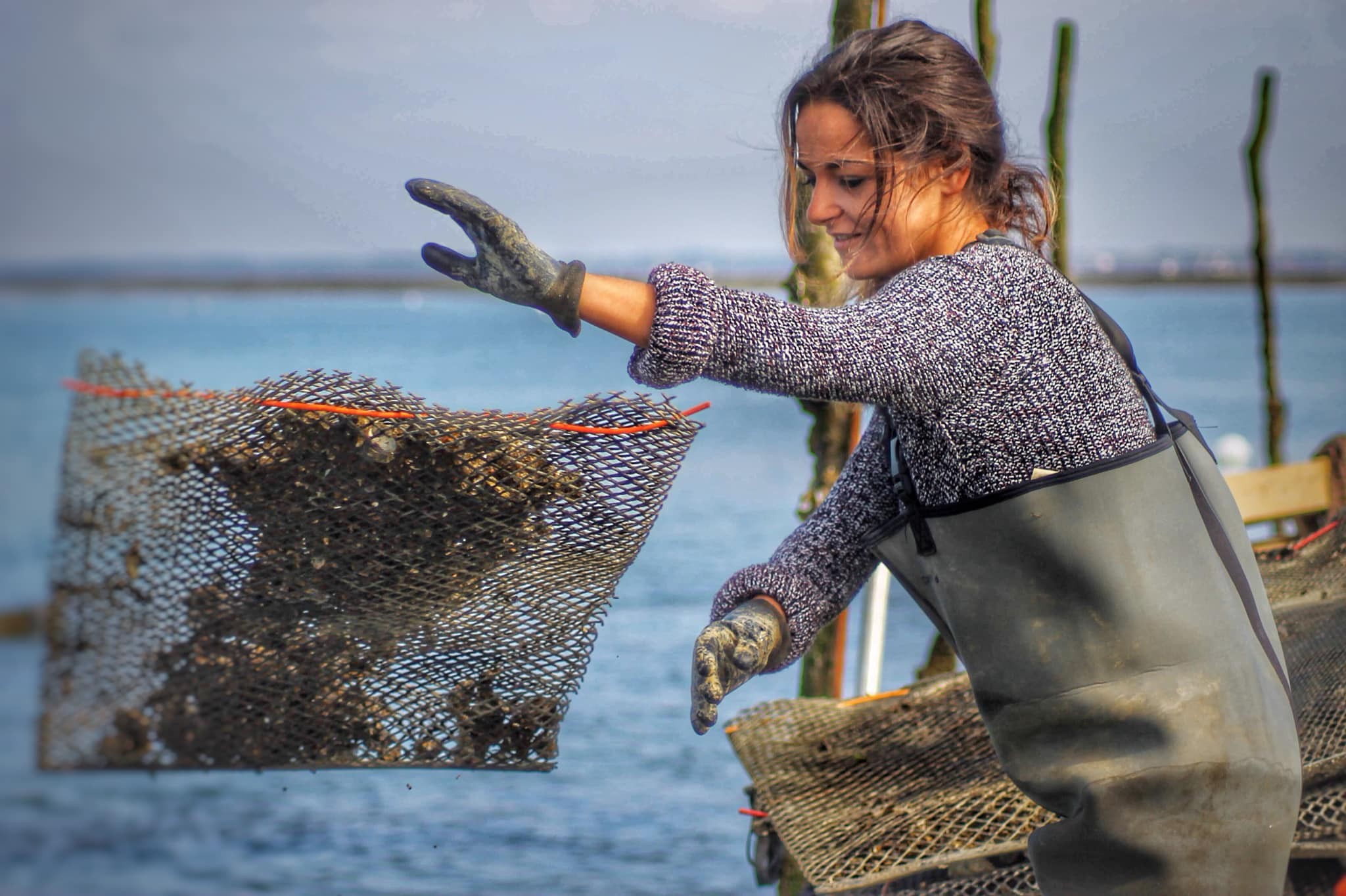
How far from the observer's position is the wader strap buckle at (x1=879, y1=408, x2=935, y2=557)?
6.16 ft

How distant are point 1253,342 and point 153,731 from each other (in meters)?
47.6

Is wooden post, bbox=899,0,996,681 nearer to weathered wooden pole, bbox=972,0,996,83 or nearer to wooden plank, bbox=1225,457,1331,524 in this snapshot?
weathered wooden pole, bbox=972,0,996,83

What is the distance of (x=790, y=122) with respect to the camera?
1872 millimetres

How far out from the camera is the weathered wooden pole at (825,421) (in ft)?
10.9

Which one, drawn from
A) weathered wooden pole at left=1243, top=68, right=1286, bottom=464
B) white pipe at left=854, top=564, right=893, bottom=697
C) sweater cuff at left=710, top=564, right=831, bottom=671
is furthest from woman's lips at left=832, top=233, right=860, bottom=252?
weathered wooden pole at left=1243, top=68, right=1286, bottom=464

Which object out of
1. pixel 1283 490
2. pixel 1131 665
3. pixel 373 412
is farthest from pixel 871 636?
pixel 373 412

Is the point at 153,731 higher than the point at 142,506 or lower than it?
lower

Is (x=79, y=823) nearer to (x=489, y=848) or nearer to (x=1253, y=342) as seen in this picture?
(x=489, y=848)

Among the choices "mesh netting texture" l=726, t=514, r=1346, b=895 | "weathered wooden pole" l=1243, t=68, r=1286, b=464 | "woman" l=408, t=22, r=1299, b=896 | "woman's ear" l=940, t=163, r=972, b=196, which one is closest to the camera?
"woman" l=408, t=22, r=1299, b=896

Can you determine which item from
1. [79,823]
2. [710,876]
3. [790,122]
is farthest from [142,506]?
[79,823]

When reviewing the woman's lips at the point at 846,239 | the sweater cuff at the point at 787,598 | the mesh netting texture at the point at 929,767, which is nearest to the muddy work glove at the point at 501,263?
the woman's lips at the point at 846,239

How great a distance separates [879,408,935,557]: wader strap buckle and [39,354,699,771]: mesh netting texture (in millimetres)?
329

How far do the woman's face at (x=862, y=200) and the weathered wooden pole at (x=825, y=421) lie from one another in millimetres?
1439

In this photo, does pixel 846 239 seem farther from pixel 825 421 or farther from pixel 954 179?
pixel 825 421
